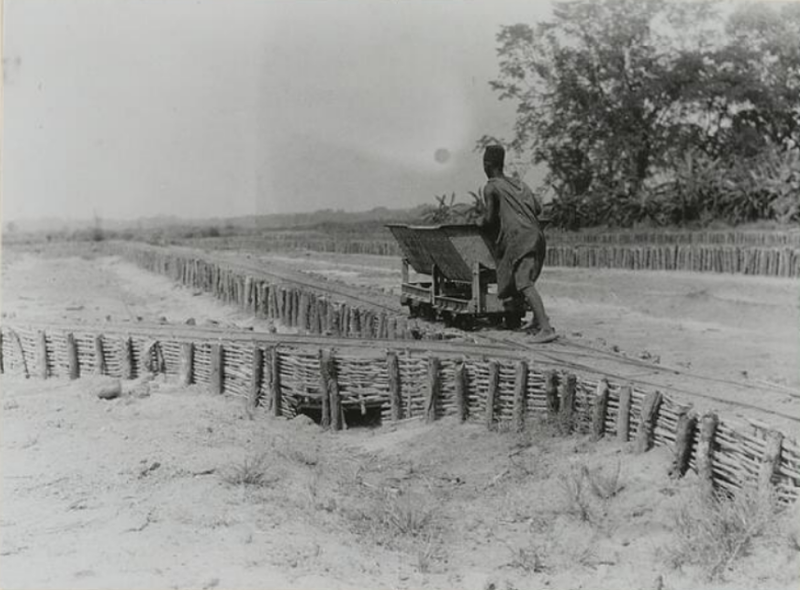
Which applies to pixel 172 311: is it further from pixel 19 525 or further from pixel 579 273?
pixel 19 525

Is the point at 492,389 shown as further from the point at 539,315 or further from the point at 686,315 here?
the point at 686,315

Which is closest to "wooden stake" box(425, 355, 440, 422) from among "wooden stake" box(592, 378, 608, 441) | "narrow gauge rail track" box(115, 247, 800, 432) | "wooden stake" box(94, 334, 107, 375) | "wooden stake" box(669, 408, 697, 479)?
"narrow gauge rail track" box(115, 247, 800, 432)

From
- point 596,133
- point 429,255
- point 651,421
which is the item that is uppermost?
point 596,133

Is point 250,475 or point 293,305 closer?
point 250,475

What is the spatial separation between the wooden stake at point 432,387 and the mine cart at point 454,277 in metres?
1.22

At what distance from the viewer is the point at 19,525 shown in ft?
22.3

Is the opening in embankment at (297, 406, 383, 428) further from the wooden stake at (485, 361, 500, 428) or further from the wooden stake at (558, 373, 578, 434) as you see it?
the wooden stake at (558, 373, 578, 434)


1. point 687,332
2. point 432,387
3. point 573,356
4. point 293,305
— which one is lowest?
point 687,332

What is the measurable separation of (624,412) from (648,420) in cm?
31

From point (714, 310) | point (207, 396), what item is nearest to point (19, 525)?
point (207, 396)

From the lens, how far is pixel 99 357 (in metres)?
11.6

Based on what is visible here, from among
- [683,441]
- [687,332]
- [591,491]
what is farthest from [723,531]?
[687,332]

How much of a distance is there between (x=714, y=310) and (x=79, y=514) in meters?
13.5

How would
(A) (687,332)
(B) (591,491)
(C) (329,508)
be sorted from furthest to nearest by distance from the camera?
(A) (687,332) → (C) (329,508) → (B) (591,491)
